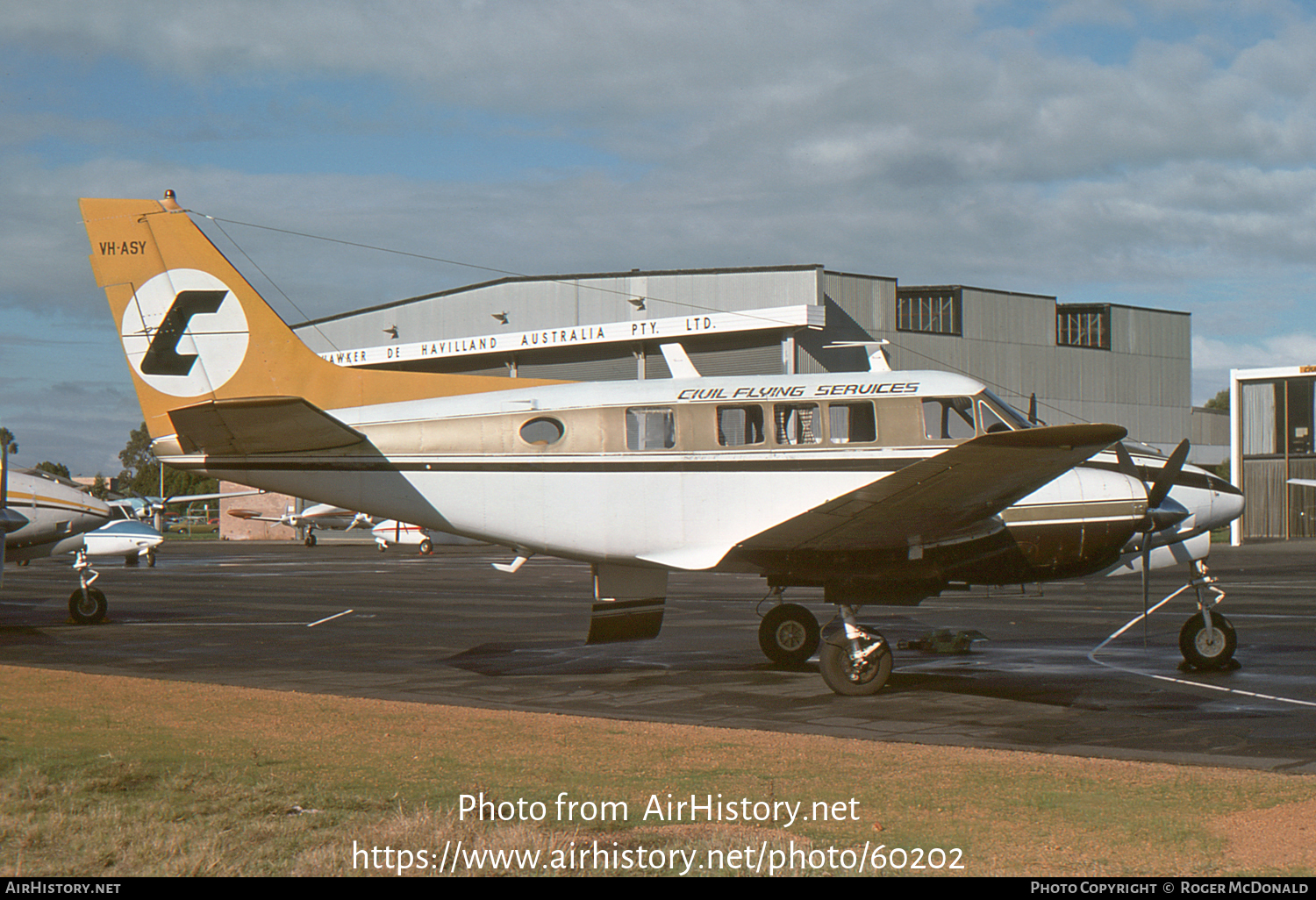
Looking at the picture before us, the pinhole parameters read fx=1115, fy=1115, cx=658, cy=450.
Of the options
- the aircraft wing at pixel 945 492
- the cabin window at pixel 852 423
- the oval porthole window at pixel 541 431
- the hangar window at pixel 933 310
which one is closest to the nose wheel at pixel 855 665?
the aircraft wing at pixel 945 492

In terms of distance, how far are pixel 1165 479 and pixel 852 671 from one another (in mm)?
4778

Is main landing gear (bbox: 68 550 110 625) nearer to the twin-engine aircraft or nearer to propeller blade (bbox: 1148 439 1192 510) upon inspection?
the twin-engine aircraft

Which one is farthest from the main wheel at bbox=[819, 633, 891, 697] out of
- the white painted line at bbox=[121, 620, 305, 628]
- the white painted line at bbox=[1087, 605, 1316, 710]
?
the white painted line at bbox=[121, 620, 305, 628]

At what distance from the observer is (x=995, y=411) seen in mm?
14180

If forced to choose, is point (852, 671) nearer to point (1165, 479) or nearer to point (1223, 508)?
point (1165, 479)

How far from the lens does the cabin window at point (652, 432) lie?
1452 cm

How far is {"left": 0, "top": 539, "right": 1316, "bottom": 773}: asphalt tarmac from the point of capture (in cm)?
1171

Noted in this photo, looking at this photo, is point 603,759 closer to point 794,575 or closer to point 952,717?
point 952,717

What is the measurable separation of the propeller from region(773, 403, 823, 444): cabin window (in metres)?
3.89

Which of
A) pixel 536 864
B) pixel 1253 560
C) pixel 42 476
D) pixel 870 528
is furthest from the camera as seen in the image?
pixel 1253 560

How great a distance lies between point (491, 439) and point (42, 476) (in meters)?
14.5

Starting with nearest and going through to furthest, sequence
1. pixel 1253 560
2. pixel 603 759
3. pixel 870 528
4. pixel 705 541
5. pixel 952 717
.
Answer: pixel 603 759 < pixel 952 717 < pixel 870 528 < pixel 705 541 < pixel 1253 560

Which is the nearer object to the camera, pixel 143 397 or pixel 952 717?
pixel 952 717

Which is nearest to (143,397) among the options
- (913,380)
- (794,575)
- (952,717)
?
(794,575)
